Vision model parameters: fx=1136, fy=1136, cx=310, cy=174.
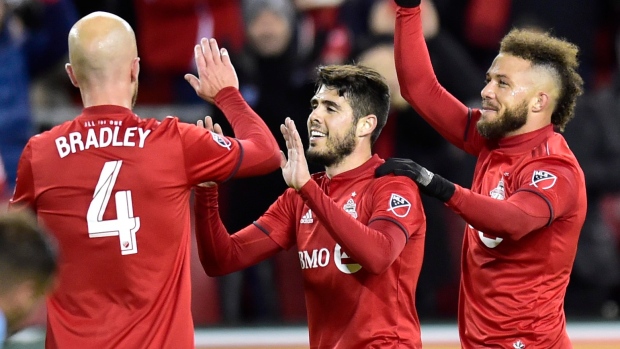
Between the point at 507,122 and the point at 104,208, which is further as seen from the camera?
the point at 507,122

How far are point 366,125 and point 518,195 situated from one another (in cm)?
78

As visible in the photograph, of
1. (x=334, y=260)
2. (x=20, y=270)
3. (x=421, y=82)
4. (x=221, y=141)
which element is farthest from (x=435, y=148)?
(x=20, y=270)

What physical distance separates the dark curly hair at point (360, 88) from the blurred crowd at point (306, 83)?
2.32 metres

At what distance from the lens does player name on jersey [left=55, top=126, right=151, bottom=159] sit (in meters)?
4.41

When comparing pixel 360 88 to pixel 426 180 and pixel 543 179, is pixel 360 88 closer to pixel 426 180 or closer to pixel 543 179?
pixel 426 180

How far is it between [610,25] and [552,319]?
14.1ft

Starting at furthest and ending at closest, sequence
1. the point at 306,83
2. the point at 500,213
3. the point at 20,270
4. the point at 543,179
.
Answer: the point at 306,83 < the point at 543,179 < the point at 500,213 < the point at 20,270

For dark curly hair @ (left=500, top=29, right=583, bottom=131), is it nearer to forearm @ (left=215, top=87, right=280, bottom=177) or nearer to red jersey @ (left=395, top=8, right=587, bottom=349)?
red jersey @ (left=395, top=8, right=587, bottom=349)

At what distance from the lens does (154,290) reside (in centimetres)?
443

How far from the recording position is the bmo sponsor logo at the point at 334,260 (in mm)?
4887

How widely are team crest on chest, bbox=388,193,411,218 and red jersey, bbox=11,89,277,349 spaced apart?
870mm

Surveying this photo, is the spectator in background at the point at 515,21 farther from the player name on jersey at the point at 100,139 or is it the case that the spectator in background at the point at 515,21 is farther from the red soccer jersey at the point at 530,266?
the player name on jersey at the point at 100,139

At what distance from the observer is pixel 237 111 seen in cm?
480

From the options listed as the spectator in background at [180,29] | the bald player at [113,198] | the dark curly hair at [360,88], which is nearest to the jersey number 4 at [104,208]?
the bald player at [113,198]
